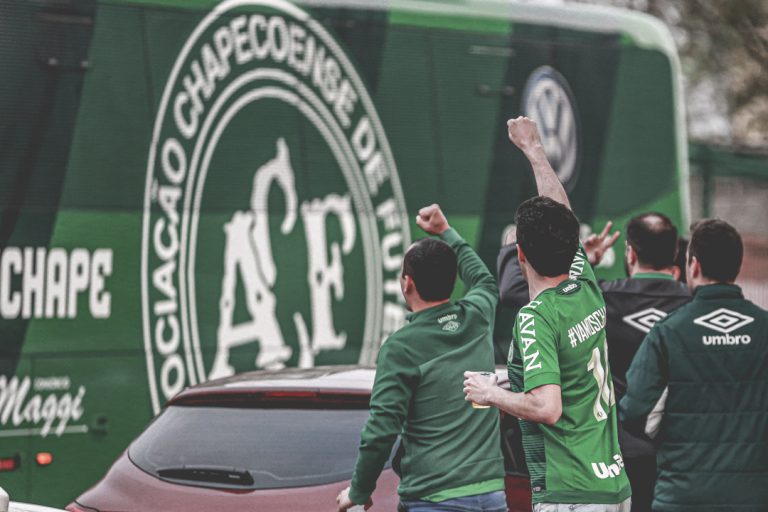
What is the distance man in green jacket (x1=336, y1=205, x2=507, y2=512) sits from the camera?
522 cm

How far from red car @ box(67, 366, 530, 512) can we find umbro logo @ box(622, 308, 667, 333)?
629 mm

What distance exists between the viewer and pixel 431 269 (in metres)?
5.39

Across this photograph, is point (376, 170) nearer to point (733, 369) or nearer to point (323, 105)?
point (323, 105)

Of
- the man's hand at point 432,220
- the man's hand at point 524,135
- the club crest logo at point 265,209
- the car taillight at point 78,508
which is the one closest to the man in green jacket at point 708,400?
the man's hand at point 524,135

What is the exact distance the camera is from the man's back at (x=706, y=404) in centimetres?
546

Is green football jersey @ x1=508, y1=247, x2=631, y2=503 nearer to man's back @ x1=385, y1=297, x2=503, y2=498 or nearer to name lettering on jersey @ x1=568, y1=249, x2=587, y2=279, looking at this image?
name lettering on jersey @ x1=568, y1=249, x2=587, y2=279

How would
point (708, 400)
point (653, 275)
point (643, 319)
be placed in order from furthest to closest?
point (653, 275), point (643, 319), point (708, 400)

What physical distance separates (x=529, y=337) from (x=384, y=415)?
25.5 inches

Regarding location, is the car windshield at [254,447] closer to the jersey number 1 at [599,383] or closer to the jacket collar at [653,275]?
the jersey number 1 at [599,383]

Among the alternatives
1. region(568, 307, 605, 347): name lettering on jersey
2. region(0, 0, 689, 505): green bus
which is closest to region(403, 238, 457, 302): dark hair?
region(568, 307, 605, 347): name lettering on jersey

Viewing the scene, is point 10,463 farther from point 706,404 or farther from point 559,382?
point 559,382

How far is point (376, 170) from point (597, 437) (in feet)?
22.2

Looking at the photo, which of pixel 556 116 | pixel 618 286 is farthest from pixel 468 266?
pixel 556 116

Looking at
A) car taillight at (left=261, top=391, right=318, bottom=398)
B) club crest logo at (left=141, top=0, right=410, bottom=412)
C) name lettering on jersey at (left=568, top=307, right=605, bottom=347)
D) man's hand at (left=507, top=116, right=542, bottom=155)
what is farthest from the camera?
club crest logo at (left=141, top=0, right=410, bottom=412)
